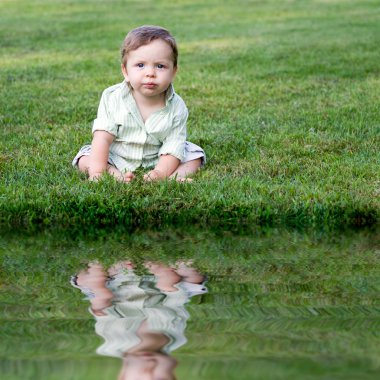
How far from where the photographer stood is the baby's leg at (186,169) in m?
5.29

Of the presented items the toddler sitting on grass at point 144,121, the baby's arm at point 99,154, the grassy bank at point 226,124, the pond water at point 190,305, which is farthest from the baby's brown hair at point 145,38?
the pond water at point 190,305

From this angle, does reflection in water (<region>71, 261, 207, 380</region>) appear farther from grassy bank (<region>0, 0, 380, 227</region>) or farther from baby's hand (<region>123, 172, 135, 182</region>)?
baby's hand (<region>123, 172, 135, 182</region>)

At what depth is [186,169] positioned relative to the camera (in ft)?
17.6

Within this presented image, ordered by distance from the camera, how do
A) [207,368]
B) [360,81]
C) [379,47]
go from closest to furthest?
[207,368] < [360,81] < [379,47]

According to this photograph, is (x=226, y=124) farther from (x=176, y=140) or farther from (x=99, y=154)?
(x=99, y=154)

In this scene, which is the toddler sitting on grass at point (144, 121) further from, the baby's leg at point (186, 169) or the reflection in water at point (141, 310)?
Result: the reflection in water at point (141, 310)

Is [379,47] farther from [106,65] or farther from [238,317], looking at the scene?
[238,317]

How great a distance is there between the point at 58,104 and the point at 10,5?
1339 cm

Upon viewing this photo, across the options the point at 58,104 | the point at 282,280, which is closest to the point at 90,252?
the point at 282,280

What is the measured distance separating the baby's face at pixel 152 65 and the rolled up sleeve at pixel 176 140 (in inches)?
10.1

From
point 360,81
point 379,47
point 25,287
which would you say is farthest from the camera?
point 379,47

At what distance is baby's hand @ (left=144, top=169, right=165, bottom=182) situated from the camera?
512 cm

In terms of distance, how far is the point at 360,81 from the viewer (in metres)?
8.93

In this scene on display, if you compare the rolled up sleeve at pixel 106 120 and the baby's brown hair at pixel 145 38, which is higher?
the baby's brown hair at pixel 145 38
